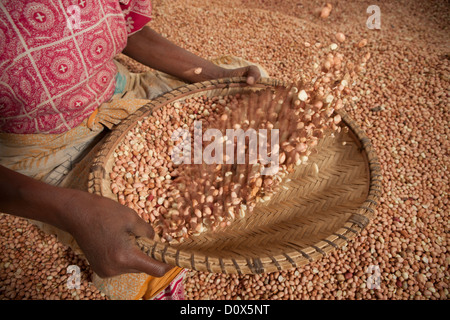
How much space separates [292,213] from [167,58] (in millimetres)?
858

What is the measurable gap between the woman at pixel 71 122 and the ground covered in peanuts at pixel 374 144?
40cm

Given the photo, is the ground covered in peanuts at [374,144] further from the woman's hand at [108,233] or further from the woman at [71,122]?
the woman's hand at [108,233]

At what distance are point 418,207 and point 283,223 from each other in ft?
2.60

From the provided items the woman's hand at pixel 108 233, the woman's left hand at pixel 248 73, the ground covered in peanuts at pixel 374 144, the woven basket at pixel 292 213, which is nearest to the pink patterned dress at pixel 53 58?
the woven basket at pixel 292 213

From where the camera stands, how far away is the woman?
0.77 metres

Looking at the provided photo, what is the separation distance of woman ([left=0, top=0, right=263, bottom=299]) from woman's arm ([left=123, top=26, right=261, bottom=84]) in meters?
0.13

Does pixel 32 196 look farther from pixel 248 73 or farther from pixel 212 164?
pixel 248 73

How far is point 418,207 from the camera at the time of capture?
1.40 metres

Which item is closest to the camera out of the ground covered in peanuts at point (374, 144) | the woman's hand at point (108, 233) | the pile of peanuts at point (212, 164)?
the woman's hand at point (108, 233)

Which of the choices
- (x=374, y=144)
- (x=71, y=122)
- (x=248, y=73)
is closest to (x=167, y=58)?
(x=248, y=73)

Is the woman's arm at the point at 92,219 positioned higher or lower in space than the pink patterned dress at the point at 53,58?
lower

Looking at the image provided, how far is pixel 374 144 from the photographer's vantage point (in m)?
1.59

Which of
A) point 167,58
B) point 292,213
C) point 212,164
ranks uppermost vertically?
point 167,58

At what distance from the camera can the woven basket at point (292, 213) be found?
2.53 ft
